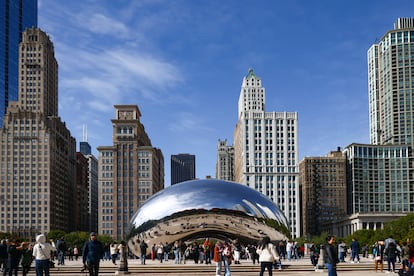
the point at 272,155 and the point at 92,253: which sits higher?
the point at 272,155

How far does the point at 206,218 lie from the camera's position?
34.7 meters

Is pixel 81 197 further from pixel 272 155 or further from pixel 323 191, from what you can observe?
pixel 323 191

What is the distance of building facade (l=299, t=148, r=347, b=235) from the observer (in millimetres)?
167250

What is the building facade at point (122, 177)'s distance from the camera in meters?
145

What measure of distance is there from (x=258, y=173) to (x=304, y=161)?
27382mm

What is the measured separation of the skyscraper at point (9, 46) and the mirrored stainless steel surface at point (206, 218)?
154 m

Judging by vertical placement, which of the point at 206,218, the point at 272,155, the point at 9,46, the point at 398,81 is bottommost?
the point at 206,218

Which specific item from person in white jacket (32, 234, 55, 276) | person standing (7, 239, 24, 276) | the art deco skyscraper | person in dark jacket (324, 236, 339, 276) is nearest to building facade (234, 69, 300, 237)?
the art deco skyscraper

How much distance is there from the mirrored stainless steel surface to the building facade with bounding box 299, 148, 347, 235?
133365 mm

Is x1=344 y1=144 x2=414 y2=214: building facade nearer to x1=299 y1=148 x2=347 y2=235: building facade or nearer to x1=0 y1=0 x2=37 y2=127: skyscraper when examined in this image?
x1=299 y1=148 x2=347 y2=235: building facade

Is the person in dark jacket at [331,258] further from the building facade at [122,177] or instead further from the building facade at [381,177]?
the building facade at [381,177]

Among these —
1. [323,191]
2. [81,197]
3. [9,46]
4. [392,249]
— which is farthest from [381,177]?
[392,249]

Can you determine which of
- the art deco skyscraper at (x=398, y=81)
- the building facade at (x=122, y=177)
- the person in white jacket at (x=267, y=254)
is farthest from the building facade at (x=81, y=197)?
the person in white jacket at (x=267, y=254)

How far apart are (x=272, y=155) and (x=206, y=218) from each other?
114382 millimetres
